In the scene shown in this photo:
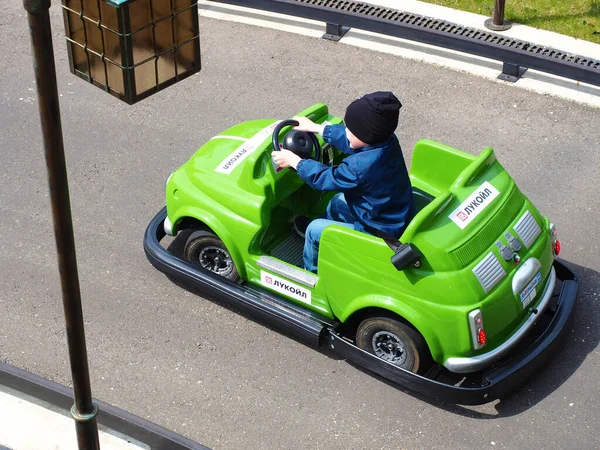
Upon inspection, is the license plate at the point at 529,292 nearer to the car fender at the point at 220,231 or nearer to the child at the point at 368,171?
the child at the point at 368,171

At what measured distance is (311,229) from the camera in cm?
569

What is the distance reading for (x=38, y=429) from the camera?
548 centimetres

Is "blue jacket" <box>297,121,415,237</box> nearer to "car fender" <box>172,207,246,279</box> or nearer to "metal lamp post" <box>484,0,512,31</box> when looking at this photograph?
"car fender" <box>172,207,246,279</box>

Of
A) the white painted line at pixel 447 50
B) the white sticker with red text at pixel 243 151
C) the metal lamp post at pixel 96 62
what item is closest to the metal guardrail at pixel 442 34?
the white painted line at pixel 447 50

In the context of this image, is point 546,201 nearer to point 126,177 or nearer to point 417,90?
point 417,90

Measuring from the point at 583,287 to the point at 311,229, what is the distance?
77.6 inches

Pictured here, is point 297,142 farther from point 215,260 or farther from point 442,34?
point 442,34

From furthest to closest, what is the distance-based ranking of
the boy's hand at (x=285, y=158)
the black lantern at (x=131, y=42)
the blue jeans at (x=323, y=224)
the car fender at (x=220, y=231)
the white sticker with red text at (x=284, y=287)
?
the car fender at (x=220, y=231) < the white sticker with red text at (x=284, y=287) < the blue jeans at (x=323, y=224) < the boy's hand at (x=285, y=158) < the black lantern at (x=131, y=42)

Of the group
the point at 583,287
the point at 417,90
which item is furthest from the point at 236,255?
the point at 417,90

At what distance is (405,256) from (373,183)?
47 cm

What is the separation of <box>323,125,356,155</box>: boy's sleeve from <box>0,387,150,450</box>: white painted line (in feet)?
6.61

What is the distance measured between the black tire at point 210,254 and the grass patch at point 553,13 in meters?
4.60

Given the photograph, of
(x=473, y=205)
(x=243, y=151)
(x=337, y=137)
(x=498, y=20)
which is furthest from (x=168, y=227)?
(x=498, y=20)

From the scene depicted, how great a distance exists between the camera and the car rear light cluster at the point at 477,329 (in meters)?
5.20
